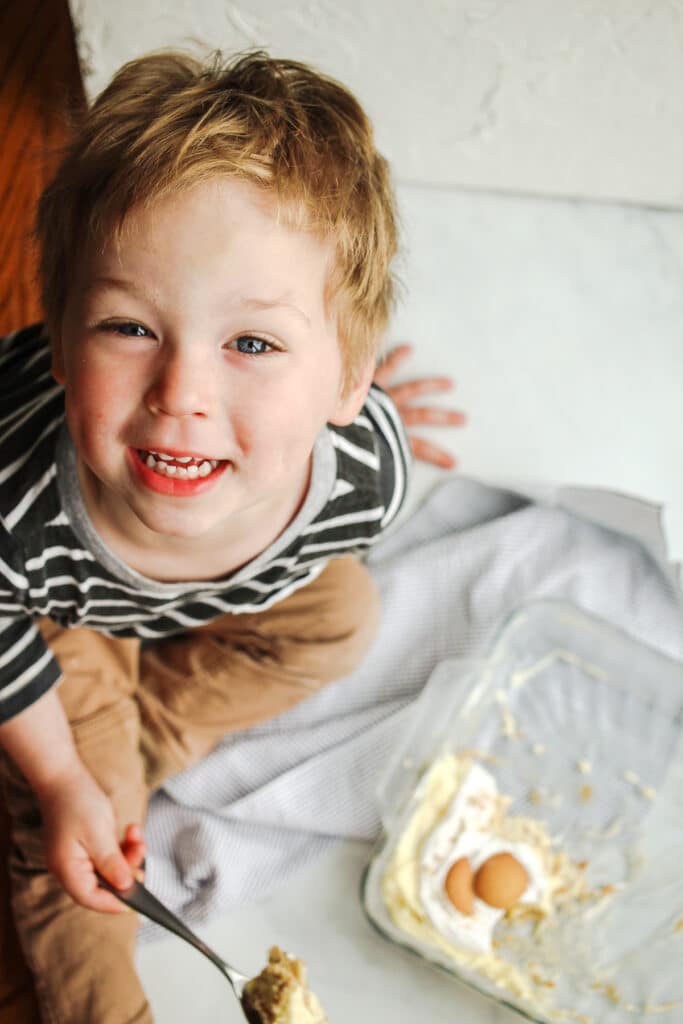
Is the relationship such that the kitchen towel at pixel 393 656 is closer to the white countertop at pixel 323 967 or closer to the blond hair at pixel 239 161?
the white countertop at pixel 323 967

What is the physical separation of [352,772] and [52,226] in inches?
20.9

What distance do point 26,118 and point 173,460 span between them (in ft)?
1.97

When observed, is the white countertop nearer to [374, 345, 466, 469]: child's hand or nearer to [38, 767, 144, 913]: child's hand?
[38, 767, 144, 913]: child's hand

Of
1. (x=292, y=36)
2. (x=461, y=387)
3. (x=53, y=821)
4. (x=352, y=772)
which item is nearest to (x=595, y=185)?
(x=461, y=387)

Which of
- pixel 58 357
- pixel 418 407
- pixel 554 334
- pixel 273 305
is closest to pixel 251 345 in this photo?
pixel 273 305

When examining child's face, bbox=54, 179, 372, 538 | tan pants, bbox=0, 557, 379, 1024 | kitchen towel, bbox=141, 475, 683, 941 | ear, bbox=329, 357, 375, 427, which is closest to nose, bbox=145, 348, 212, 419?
child's face, bbox=54, 179, 372, 538

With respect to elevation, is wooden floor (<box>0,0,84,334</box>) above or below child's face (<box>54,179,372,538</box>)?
above

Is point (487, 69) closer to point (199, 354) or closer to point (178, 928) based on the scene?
point (199, 354)

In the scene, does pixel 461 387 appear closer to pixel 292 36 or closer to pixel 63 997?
pixel 292 36

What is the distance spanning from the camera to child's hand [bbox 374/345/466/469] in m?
1.04

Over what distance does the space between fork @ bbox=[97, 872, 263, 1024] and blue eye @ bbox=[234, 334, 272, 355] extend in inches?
15.1

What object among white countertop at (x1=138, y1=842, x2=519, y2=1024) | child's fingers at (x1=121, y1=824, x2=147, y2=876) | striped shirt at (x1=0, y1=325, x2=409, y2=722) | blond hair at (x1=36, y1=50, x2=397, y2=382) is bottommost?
white countertop at (x1=138, y1=842, x2=519, y2=1024)

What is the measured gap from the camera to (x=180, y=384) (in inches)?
20.6

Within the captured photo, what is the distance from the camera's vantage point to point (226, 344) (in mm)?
542
